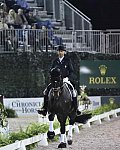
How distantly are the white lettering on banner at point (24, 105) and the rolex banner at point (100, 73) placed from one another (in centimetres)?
389

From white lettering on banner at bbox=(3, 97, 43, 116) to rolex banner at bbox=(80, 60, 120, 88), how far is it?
12.8ft

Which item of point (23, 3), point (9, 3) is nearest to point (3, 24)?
point (9, 3)

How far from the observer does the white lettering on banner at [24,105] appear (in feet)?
84.2

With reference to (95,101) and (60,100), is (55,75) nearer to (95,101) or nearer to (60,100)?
(60,100)

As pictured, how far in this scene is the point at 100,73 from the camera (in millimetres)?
28750

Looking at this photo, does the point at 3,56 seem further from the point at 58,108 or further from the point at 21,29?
Answer: the point at 58,108

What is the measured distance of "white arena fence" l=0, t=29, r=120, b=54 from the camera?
90.6 ft

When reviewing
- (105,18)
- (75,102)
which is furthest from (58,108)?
(105,18)

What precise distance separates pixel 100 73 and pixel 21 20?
5328 millimetres

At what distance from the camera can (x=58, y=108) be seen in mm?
13953

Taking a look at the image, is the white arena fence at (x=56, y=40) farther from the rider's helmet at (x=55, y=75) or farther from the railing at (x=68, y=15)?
the rider's helmet at (x=55, y=75)

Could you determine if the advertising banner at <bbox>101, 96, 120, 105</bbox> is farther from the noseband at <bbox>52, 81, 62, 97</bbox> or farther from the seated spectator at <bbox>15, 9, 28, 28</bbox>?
the noseband at <bbox>52, 81, 62, 97</bbox>

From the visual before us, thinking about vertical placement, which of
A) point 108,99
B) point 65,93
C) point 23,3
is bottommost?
point 108,99

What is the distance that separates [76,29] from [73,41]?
2.55 metres
